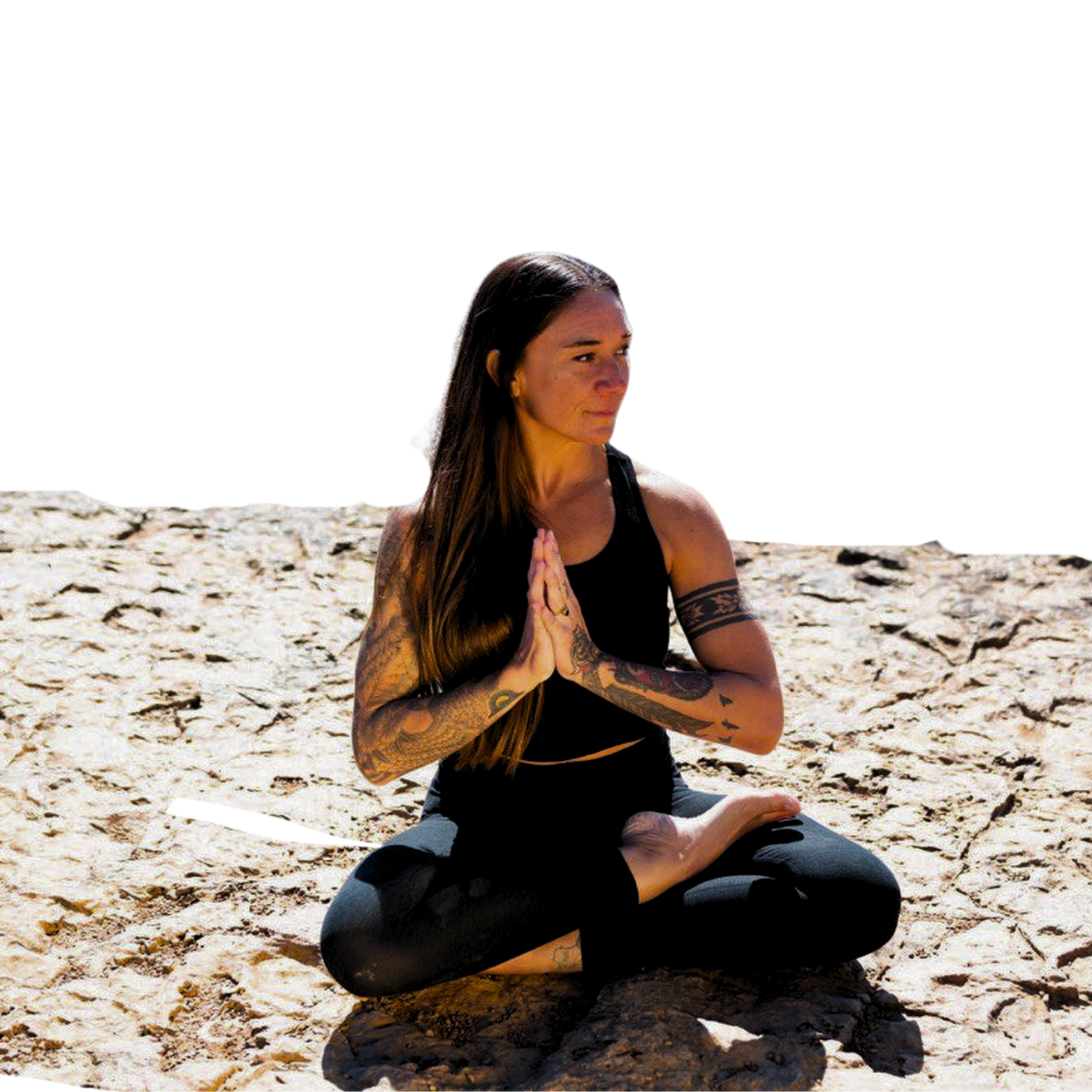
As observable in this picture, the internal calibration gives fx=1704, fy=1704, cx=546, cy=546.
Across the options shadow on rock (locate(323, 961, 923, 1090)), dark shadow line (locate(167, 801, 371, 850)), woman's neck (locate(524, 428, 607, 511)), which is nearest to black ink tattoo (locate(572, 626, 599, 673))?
woman's neck (locate(524, 428, 607, 511))

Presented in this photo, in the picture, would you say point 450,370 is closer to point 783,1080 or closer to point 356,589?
point 783,1080

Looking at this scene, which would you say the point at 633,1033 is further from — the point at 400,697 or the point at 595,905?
the point at 400,697

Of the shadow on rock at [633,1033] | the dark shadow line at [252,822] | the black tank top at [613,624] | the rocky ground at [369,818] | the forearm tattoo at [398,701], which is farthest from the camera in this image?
the dark shadow line at [252,822]

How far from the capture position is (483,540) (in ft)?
10.9

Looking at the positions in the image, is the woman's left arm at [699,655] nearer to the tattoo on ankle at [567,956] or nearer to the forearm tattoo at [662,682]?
the forearm tattoo at [662,682]

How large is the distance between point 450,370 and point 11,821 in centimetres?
152

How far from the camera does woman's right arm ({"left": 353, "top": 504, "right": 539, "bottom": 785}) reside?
3.19 meters

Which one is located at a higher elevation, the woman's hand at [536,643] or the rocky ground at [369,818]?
the woman's hand at [536,643]

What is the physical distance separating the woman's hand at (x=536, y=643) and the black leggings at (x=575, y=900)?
32cm

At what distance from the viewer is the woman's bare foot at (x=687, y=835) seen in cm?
326

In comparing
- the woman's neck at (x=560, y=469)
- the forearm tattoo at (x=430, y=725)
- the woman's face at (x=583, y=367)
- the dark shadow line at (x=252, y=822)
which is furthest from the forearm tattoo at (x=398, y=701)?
the dark shadow line at (x=252, y=822)

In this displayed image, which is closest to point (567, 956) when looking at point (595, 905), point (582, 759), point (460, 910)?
point (595, 905)

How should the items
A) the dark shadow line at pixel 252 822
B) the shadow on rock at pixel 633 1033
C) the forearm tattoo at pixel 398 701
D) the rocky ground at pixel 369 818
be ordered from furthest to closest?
the dark shadow line at pixel 252 822 → the forearm tattoo at pixel 398 701 → the rocky ground at pixel 369 818 → the shadow on rock at pixel 633 1033

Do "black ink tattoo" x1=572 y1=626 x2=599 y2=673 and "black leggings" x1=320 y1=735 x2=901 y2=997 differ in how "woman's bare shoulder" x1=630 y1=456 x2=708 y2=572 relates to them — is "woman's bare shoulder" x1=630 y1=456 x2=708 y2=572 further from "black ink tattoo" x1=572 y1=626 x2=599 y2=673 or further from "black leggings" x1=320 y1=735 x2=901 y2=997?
"black leggings" x1=320 y1=735 x2=901 y2=997
